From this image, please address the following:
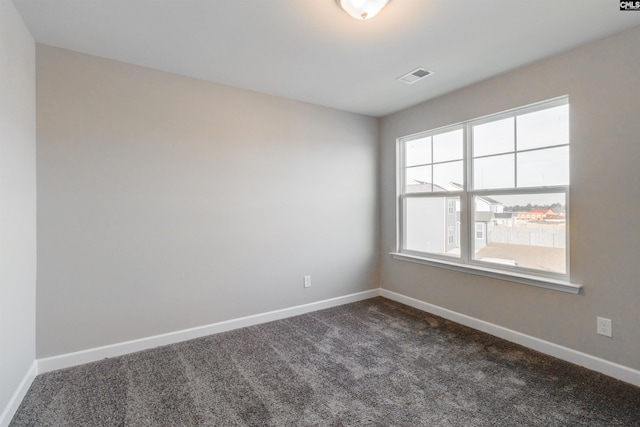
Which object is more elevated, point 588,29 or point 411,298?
point 588,29

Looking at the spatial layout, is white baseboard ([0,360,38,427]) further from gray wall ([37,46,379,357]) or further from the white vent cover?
the white vent cover

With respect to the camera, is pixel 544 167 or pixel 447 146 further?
pixel 447 146

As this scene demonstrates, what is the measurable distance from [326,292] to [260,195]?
1.44 m

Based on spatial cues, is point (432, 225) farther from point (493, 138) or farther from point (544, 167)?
point (544, 167)

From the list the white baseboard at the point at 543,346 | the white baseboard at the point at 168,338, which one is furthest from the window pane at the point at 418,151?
the white baseboard at the point at 168,338

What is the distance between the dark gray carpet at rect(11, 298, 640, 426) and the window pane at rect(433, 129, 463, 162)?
186 cm

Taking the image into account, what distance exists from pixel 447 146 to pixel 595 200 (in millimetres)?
1466

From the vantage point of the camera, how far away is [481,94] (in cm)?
299

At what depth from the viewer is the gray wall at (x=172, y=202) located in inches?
92.3

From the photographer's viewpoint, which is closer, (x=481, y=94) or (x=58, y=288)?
(x=58, y=288)

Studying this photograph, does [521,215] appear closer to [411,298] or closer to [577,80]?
[577,80]

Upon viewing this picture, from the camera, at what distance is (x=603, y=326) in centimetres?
224

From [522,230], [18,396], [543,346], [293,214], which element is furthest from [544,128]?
[18,396]

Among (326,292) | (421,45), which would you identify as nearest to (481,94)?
(421,45)
